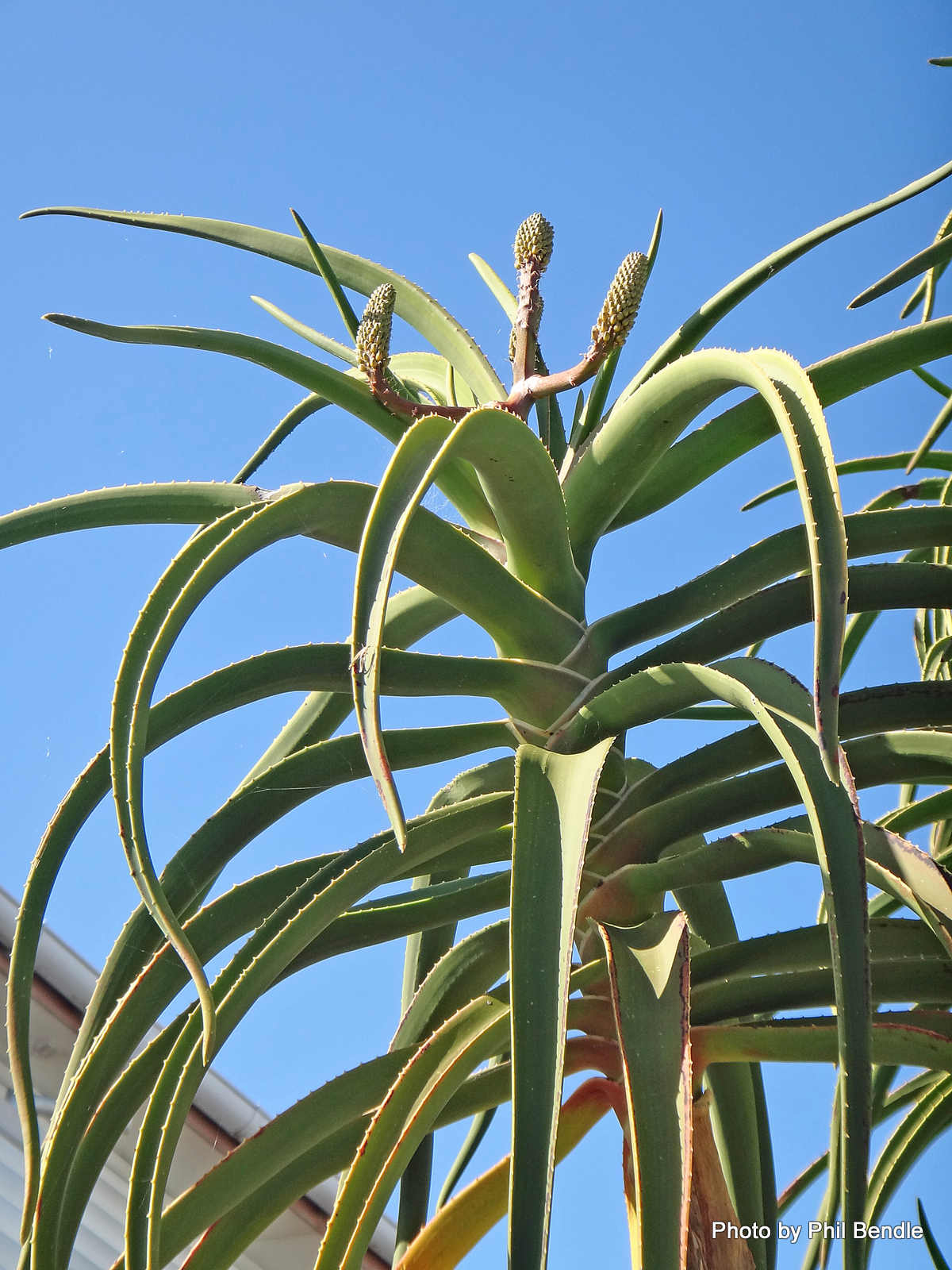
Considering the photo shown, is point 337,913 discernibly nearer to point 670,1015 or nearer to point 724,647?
point 670,1015

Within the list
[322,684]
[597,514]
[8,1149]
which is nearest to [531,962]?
[322,684]

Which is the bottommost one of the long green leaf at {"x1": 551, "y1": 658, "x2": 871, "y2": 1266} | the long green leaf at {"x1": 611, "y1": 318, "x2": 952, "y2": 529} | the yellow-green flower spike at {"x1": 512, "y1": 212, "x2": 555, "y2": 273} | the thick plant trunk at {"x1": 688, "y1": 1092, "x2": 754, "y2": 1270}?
the thick plant trunk at {"x1": 688, "y1": 1092, "x2": 754, "y2": 1270}

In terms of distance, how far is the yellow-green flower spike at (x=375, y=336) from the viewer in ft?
3.27

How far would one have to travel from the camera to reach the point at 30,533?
3.00 feet

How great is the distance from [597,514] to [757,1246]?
62 cm

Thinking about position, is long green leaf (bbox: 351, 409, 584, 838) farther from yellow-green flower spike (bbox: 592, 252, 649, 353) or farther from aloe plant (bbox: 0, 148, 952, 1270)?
yellow-green flower spike (bbox: 592, 252, 649, 353)

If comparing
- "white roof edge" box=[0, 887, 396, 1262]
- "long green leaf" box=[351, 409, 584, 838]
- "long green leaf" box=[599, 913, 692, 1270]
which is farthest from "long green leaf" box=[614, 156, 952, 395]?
"white roof edge" box=[0, 887, 396, 1262]

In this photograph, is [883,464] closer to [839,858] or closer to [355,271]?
[355,271]

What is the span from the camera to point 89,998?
2.10 meters

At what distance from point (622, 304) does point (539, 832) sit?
0.53 meters

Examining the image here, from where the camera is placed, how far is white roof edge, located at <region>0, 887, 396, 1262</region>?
2.00 meters

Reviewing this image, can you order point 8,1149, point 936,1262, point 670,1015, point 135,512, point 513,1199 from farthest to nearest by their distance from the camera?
point 8,1149
point 135,512
point 936,1262
point 670,1015
point 513,1199

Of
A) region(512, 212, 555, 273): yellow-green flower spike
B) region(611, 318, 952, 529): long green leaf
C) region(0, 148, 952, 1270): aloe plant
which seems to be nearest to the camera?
region(0, 148, 952, 1270): aloe plant

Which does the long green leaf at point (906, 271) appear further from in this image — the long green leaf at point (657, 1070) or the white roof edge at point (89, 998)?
the white roof edge at point (89, 998)
